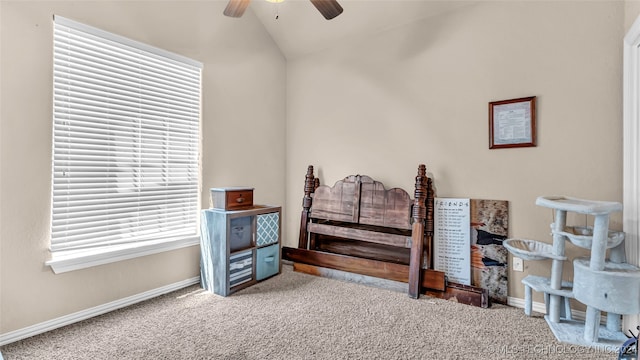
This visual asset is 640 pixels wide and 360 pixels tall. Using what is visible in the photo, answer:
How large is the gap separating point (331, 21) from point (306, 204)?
204 centimetres

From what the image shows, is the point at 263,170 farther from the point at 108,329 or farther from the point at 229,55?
the point at 108,329

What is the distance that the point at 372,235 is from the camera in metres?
3.06

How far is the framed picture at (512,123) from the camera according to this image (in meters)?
2.46

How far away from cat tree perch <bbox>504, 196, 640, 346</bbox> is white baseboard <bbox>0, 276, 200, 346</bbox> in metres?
2.87

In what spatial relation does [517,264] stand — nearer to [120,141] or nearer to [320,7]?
[320,7]

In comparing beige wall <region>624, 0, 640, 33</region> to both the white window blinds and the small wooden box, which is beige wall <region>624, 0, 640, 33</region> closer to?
the small wooden box

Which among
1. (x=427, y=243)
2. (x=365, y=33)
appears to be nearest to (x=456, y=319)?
(x=427, y=243)

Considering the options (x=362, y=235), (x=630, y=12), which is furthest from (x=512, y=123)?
(x=362, y=235)

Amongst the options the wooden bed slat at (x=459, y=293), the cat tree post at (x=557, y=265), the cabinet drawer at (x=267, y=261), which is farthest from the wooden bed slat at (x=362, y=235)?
the cat tree post at (x=557, y=265)

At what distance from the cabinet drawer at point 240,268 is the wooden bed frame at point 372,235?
1.99 feet

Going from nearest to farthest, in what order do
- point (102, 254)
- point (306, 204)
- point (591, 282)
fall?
point (591, 282) → point (102, 254) → point (306, 204)

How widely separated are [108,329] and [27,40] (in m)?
2.02

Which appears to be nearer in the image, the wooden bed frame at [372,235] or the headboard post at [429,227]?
the wooden bed frame at [372,235]

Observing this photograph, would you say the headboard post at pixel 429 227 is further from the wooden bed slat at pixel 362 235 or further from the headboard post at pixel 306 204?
the headboard post at pixel 306 204
